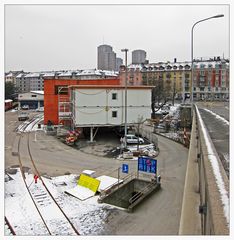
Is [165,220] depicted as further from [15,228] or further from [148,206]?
[15,228]

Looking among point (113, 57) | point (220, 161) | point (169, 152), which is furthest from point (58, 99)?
point (113, 57)

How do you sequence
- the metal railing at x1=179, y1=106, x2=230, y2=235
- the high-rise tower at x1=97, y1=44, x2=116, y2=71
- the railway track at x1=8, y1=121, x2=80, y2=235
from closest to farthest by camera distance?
the metal railing at x1=179, y1=106, x2=230, y2=235, the railway track at x1=8, y1=121, x2=80, y2=235, the high-rise tower at x1=97, y1=44, x2=116, y2=71

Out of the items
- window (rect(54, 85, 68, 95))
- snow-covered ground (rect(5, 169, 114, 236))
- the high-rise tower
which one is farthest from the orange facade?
the high-rise tower

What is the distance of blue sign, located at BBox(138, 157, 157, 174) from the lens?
1240 centimetres

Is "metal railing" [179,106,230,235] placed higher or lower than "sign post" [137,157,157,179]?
higher

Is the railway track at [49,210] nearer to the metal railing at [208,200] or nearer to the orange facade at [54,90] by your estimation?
the metal railing at [208,200]

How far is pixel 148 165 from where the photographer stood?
1259 cm

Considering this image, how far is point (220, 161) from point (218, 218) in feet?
7.93

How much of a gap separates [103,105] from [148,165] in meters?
10.5

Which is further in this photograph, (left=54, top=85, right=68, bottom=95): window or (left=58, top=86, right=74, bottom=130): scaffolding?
(left=54, top=85, right=68, bottom=95): window

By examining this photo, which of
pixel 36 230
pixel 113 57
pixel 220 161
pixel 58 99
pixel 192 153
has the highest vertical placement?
pixel 113 57

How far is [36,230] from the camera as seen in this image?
8328 mm

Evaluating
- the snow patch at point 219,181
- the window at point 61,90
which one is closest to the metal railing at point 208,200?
the snow patch at point 219,181

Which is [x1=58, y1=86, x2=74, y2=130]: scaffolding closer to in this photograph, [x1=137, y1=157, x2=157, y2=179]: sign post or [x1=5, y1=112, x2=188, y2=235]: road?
[x1=5, y1=112, x2=188, y2=235]: road
